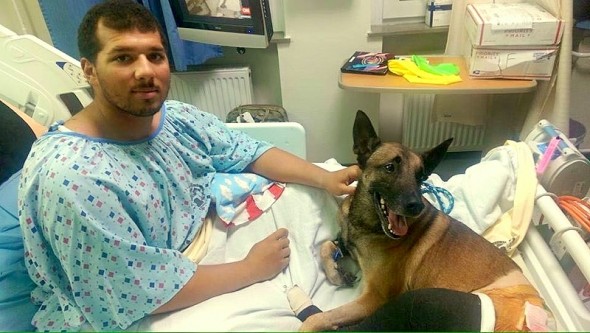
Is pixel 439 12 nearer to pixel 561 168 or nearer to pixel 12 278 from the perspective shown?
pixel 561 168

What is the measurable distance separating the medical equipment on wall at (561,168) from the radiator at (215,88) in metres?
1.62

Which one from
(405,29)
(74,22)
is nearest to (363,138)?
(405,29)

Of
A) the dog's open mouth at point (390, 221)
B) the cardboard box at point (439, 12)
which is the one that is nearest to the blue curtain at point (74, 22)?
the cardboard box at point (439, 12)

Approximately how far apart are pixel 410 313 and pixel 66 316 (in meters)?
0.79

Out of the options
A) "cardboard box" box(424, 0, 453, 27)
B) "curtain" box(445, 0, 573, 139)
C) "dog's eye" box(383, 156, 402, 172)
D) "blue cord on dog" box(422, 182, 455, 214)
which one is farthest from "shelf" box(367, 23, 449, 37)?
"dog's eye" box(383, 156, 402, 172)

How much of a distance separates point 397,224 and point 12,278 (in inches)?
40.9

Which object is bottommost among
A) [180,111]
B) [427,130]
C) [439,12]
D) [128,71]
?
[427,130]

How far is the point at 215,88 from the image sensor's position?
243 cm

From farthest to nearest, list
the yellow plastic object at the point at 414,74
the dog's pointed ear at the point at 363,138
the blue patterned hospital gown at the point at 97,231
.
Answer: the yellow plastic object at the point at 414,74
the dog's pointed ear at the point at 363,138
the blue patterned hospital gown at the point at 97,231

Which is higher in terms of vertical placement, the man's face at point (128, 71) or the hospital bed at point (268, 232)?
the man's face at point (128, 71)

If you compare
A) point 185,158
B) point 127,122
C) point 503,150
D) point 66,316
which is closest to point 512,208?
point 503,150

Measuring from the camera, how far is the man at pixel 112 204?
34.2 inches

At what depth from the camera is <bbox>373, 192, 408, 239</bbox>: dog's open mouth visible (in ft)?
3.90

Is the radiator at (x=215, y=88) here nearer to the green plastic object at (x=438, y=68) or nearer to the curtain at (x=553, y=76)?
the green plastic object at (x=438, y=68)
